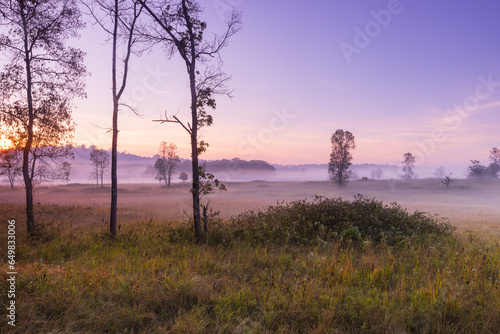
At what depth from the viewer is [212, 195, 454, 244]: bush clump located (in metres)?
9.98

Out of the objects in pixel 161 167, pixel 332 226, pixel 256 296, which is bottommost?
pixel 332 226

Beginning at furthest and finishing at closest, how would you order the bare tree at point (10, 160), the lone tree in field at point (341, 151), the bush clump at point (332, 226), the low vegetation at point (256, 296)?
the lone tree in field at point (341, 151)
the bare tree at point (10, 160)
the bush clump at point (332, 226)
the low vegetation at point (256, 296)

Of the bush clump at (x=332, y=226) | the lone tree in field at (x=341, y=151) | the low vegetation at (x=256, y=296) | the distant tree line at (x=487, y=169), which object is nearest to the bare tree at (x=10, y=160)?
the low vegetation at (x=256, y=296)

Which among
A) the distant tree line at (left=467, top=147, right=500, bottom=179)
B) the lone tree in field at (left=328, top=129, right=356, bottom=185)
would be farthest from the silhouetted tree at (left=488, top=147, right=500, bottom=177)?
the lone tree in field at (left=328, top=129, right=356, bottom=185)

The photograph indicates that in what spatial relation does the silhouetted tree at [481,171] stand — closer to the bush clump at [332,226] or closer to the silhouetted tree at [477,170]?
the silhouetted tree at [477,170]

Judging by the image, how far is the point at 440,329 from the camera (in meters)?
4.09

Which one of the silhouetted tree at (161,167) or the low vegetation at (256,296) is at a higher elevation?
the silhouetted tree at (161,167)

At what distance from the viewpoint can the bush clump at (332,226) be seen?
393 inches

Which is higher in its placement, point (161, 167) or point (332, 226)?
point (161, 167)

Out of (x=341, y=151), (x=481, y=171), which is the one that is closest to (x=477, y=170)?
(x=481, y=171)

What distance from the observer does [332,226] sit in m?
11.3

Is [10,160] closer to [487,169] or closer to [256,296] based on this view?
[256,296]

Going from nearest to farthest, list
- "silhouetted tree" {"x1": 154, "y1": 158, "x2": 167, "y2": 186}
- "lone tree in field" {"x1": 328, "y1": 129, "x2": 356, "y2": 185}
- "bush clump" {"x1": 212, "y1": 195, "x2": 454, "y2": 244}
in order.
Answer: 1. "bush clump" {"x1": 212, "y1": 195, "x2": 454, "y2": 244}
2. "lone tree in field" {"x1": 328, "y1": 129, "x2": 356, "y2": 185}
3. "silhouetted tree" {"x1": 154, "y1": 158, "x2": 167, "y2": 186}

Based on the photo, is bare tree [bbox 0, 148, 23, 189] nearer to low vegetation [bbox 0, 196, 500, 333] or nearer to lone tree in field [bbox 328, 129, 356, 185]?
low vegetation [bbox 0, 196, 500, 333]
